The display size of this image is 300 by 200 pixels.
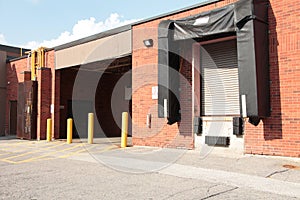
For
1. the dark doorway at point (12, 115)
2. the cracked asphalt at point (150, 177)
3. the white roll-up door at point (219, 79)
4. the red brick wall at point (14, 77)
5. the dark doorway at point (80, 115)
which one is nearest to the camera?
the cracked asphalt at point (150, 177)

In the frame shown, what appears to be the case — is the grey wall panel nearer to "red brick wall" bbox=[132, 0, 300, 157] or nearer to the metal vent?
the metal vent

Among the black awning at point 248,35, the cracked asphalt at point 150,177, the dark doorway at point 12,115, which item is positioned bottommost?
the cracked asphalt at point 150,177

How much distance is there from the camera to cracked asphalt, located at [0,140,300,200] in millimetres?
5539

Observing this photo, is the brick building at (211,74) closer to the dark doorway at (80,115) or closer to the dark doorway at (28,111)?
the dark doorway at (28,111)

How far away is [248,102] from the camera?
28.7 ft

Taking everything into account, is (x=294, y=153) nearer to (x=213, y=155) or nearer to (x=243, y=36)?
(x=213, y=155)

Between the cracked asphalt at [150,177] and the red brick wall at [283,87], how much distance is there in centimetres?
44

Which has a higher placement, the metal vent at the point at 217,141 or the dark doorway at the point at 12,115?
the dark doorway at the point at 12,115

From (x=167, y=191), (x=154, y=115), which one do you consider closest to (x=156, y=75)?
(x=154, y=115)

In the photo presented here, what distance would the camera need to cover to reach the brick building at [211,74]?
8828mm

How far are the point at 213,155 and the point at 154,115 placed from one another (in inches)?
119

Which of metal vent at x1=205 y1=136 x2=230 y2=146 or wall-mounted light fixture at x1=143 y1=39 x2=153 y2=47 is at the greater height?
wall-mounted light fixture at x1=143 y1=39 x2=153 y2=47

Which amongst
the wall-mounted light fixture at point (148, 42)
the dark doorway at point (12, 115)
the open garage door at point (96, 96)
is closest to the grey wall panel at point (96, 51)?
the wall-mounted light fixture at point (148, 42)

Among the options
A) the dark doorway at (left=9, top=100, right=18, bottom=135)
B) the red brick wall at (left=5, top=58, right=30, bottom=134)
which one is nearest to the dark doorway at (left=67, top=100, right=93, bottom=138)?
the red brick wall at (left=5, top=58, right=30, bottom=134)
